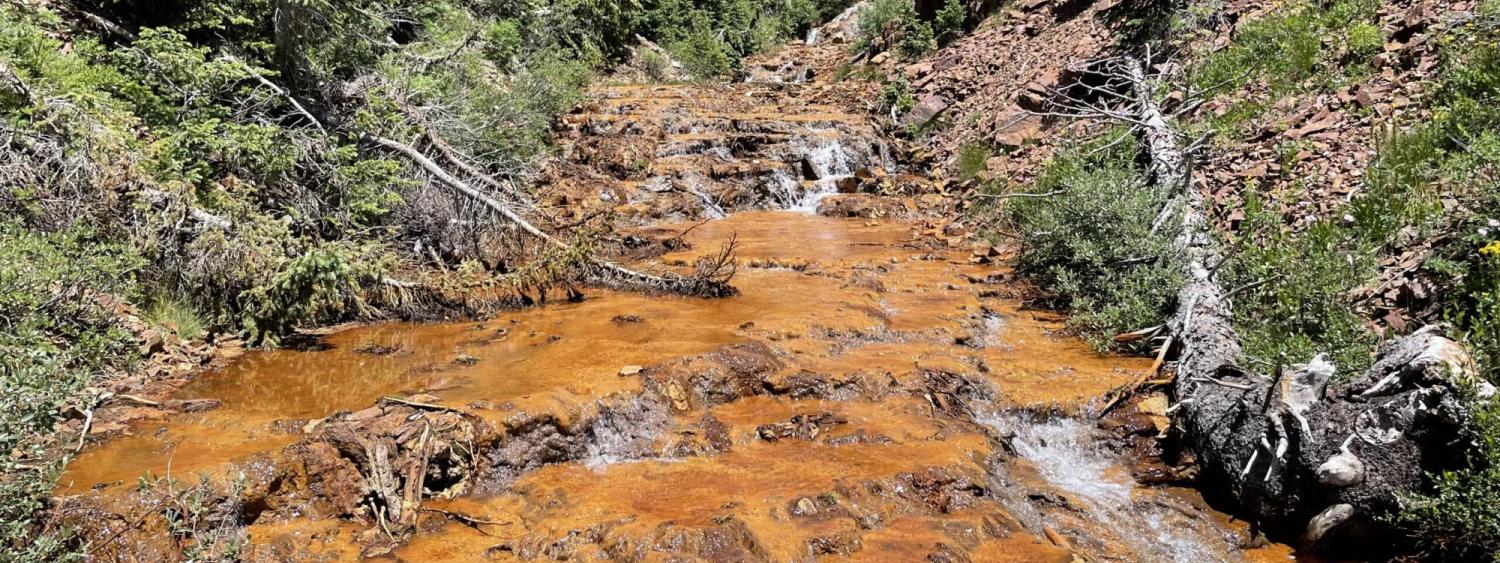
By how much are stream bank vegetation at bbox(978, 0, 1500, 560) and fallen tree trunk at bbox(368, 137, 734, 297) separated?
132 inches

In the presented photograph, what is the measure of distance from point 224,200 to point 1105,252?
7.68 meters

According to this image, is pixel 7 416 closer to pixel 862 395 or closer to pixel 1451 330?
pixel 862 395

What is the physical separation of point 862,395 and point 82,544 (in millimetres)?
4303

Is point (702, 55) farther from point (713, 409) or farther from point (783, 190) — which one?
point (713, 409)

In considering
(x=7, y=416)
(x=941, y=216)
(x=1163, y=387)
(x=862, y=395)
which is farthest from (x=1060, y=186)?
(x=7, y=416)

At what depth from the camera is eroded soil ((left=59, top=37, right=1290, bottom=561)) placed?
396cm

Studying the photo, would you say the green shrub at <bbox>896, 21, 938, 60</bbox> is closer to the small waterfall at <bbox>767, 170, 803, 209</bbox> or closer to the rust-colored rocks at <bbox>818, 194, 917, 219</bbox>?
the small waterfall at <bbox>767, 170, 803, 209</bbox>

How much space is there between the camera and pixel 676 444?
5062 mm

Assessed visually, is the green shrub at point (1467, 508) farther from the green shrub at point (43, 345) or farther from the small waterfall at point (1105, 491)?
the green shrub at point (43, 345)

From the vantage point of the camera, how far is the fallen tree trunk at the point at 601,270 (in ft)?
26.4

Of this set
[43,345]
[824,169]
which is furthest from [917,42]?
[43,345]

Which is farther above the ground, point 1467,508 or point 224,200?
point 224,200

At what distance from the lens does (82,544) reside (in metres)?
3.41

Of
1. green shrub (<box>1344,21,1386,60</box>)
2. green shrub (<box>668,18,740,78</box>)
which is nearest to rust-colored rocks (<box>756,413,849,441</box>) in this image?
green shrub (<box>1344,21,1386,60</box>)
